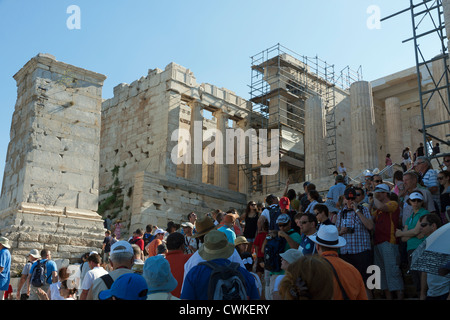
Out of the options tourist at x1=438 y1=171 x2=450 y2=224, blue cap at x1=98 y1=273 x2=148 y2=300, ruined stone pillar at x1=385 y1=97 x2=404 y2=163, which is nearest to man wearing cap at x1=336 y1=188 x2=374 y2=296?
tourist at x1=438 y1=171 x2=450 y2=224

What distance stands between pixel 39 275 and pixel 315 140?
18.1 metres

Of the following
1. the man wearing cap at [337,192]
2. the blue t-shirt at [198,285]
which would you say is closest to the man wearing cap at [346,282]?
the blue t-shirt at [198,285]

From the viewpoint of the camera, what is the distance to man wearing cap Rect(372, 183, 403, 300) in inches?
269

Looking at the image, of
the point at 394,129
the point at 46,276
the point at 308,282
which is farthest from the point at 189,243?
the point at 394,129

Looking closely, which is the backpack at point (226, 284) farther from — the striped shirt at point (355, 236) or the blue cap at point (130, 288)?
the striped shirt at point (355, 236)

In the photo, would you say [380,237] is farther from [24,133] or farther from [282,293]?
[24,133]

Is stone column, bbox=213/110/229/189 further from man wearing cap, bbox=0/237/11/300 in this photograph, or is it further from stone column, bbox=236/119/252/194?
man wearing cap, bbox=0/237/11/300

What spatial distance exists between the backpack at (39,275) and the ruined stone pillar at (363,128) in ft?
56.9

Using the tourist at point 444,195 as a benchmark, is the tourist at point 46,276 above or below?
below

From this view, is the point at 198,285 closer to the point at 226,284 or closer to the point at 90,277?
the point at 226,284

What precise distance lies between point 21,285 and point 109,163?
17.6 m

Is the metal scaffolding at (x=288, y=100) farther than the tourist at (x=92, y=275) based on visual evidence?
Yes

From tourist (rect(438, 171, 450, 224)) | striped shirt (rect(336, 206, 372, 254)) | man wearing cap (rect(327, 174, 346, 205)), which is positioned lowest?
striped shirt (rect(336, 206, 372, 254))

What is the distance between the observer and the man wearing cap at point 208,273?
3871mm
